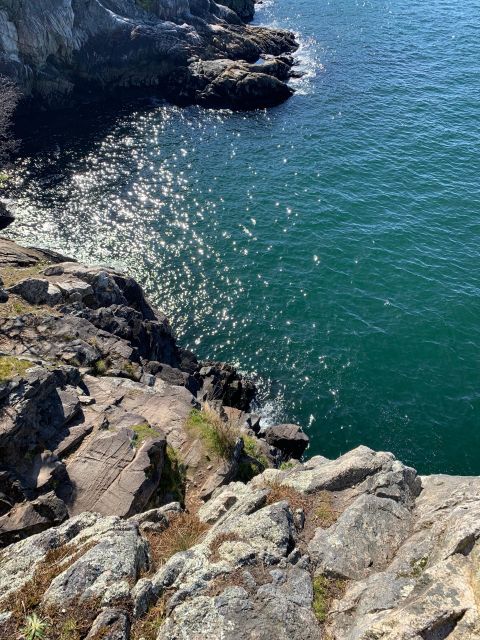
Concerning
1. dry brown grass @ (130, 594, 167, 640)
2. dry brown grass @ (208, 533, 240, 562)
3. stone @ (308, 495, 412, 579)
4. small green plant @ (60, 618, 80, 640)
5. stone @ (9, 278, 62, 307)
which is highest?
small green plant @ (60, 618, 80, 640)

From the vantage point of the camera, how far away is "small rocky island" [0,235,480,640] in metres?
12.5

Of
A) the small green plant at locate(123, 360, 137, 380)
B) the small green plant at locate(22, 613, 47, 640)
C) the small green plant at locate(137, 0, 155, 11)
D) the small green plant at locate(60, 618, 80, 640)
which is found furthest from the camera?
the small green plant at locate(137, 0, 155, 11)

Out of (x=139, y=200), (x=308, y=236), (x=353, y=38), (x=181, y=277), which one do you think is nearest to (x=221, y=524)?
(x=181, y=277)

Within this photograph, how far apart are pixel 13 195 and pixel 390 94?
5457cm

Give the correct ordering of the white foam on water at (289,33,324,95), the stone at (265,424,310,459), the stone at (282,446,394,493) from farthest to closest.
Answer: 1. the white foam on water at (289,33,324,95)
2. the stone at (265,424,310,459)
3. the stone at (282,446,394,493)

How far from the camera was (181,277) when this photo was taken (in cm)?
4716

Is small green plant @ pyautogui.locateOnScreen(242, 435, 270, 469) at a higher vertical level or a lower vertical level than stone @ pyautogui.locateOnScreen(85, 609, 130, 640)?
lower

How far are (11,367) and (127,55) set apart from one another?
6885cm

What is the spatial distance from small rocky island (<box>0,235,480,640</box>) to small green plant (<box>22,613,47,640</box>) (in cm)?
3

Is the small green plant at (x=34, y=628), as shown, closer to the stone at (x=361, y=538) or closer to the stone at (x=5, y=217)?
the stone at (x=361, y=538)

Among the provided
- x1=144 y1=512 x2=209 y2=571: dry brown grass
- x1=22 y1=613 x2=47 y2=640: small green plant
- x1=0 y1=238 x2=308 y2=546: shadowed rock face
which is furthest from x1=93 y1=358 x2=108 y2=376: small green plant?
x1=22 y1=613 x2=47 y2=640: small green plant

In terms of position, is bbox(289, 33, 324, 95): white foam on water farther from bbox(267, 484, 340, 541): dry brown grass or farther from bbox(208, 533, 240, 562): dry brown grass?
bbox(208, 533, 240, 562): dry brown grass

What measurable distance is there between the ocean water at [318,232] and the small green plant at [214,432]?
11795 millimetres

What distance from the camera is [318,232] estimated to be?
51938 millimetres
